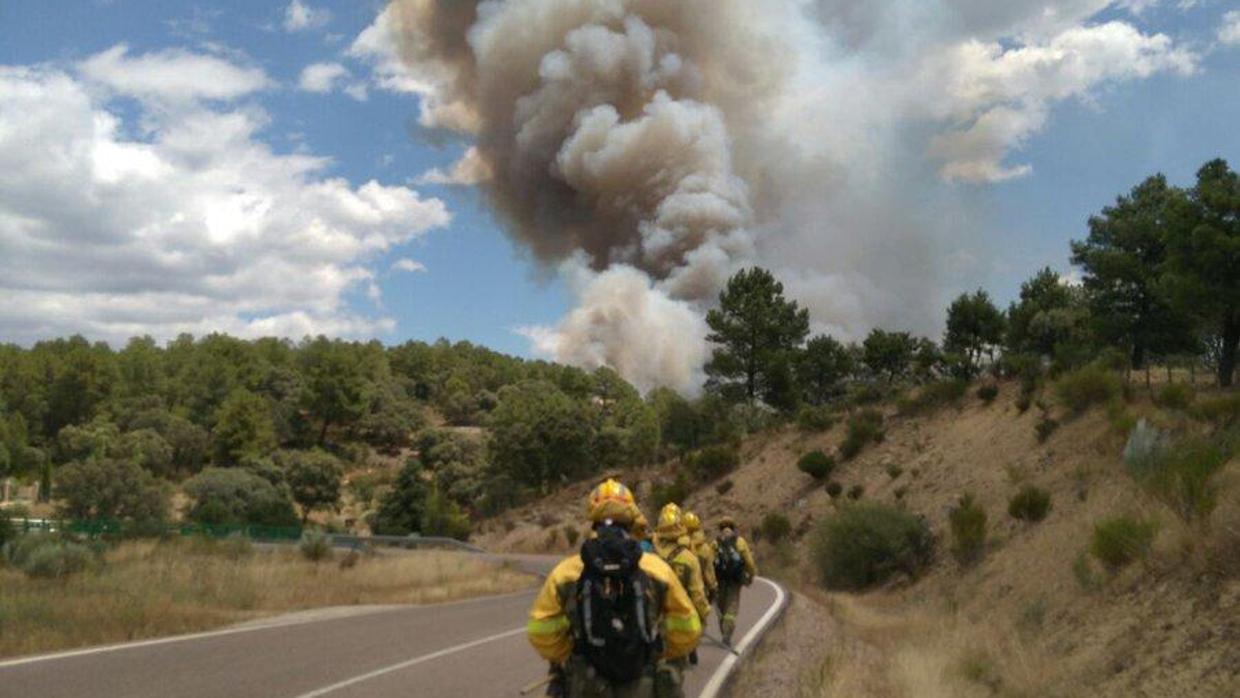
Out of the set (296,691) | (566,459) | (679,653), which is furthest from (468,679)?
(566,459)

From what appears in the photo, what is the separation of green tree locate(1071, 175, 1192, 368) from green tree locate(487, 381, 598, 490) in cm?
2716

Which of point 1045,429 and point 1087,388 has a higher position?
point 1087,388

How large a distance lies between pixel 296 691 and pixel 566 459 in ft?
159

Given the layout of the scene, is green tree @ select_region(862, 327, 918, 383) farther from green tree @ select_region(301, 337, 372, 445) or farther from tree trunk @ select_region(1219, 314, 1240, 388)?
green tree @ select_region(301, 337, 372, 445)

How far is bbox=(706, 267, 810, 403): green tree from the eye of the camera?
162 ft

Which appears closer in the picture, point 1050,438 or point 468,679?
point 468,679

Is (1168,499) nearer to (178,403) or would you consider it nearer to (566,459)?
(566,459)

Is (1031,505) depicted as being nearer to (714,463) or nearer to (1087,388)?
(1087,388)

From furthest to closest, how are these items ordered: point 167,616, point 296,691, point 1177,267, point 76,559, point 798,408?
point 798,408 → point 1177,267 → point 76,559 → point 167,616 → point 296,691

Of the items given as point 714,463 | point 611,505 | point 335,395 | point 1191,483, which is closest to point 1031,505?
point 1191,483

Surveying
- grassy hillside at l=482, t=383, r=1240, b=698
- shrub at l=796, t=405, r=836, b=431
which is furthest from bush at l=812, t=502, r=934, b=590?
shrub at l=796, t=405, r=836, b=431

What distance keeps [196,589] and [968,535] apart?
14479 millimetres

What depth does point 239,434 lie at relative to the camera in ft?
229

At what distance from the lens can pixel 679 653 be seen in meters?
4.46
